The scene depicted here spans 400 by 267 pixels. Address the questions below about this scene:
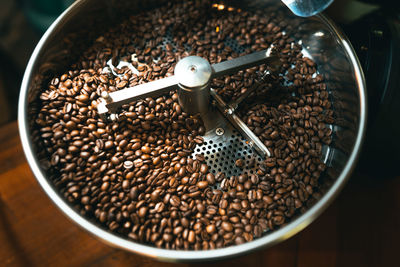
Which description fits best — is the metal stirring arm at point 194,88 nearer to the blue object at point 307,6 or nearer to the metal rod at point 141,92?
the metal rod at point 141,92

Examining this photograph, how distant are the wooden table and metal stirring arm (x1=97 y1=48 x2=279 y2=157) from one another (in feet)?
1.09

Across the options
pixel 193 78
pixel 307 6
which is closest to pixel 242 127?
pixel 193 78

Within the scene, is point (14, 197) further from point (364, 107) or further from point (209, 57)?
point (364, 107)

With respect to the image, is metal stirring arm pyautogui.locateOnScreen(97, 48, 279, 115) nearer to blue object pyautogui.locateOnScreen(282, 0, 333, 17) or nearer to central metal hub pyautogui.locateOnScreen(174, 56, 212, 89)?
central metal hub pyautogui.locateOnScreen(174, 56, 212, 89)

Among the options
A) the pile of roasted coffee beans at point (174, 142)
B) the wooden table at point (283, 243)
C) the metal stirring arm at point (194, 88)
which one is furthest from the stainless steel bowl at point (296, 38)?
the wooden table at point (283, 243)

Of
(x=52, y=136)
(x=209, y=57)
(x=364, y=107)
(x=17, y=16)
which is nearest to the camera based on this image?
(x=364, y=107)

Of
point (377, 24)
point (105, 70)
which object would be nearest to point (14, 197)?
point (105, 70)

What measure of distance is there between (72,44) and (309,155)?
67cm

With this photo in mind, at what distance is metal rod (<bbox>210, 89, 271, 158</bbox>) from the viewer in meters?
0.81

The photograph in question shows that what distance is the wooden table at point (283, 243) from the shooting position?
939mm

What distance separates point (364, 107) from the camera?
27.6 inches

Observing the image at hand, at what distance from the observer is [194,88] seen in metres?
0.74

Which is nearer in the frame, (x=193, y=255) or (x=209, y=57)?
(x=193, y=255)

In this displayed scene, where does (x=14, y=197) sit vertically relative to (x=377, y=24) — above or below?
below
